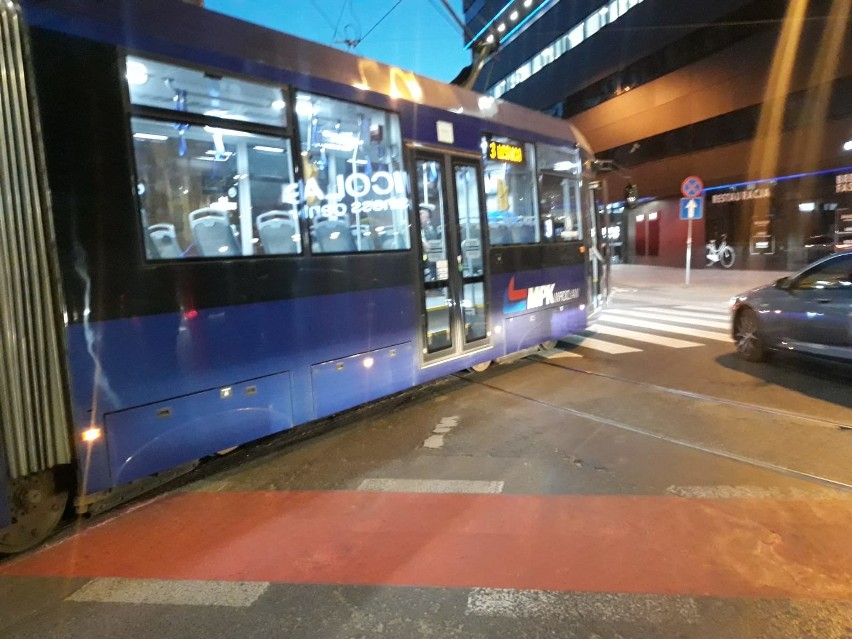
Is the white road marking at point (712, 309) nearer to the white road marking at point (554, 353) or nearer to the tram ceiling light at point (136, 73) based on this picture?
the white road marking at point (554, 353)

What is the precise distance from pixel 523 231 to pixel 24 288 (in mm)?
5703

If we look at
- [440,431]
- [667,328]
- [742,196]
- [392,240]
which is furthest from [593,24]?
[440,431]

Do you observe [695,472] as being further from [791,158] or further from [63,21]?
[791,158]

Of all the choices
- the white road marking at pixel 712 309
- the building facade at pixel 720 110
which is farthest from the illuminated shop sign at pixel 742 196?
the white road marking at pixel 712 309

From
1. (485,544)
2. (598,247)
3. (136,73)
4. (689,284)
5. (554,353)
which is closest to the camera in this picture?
(485,544)

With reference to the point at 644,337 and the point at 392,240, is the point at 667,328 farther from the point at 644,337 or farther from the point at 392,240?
the point at 392,240

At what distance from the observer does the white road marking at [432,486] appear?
432 centimetres

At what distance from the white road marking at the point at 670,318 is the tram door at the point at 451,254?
6741mm

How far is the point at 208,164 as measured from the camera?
13.9 ft

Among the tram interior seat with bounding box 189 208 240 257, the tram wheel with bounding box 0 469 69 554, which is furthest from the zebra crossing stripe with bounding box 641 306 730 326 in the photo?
the tram wheel with bounding box 0 469 69 554

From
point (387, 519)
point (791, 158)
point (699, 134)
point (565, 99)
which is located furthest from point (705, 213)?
point (387, 519)

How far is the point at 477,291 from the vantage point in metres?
6.80

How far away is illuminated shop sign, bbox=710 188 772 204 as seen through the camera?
20.7 m

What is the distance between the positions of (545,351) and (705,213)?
60.0ft
